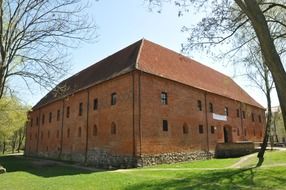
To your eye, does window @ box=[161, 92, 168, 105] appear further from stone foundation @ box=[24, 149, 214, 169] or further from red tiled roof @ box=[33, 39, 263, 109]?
stone foundation @ box=[24, 149, 214, 169]

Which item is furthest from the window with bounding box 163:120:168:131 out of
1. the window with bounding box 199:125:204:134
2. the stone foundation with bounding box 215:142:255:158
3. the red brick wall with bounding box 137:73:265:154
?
the stone foundation with bounding box 215:142:255:158

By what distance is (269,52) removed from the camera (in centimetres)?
655

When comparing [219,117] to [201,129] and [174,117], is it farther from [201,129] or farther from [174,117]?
[174,117]

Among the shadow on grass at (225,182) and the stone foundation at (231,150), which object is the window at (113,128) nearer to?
the shadow on grass at (225,182)

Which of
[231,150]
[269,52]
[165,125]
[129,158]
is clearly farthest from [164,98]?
[269,52]

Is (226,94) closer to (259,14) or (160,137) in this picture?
(160,137)

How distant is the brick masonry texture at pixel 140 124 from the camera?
20828 mm

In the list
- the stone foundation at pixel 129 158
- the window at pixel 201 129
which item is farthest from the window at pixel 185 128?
the window at pixel 201 129

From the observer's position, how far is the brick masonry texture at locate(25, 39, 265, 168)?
20828mm

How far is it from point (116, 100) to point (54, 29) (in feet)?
36.4

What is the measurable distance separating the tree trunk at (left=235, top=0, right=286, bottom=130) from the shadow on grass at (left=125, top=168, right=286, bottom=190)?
6215 mm

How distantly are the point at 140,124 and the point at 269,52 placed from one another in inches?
575

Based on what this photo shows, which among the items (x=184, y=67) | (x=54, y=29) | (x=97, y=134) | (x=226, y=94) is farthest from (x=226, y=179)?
(x=226, y=94)

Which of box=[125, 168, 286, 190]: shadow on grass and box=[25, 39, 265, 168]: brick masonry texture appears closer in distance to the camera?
box=[125, 168, 286, 190]: shadow on grass
